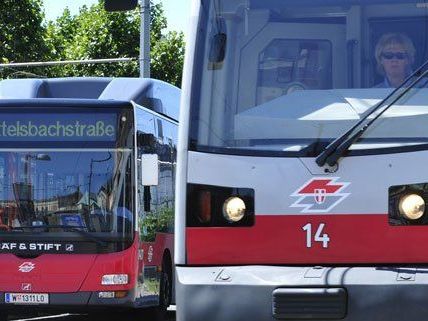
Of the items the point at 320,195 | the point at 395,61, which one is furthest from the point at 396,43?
the point at 320,195

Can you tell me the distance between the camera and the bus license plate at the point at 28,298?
1259 cm

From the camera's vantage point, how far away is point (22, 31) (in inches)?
1192

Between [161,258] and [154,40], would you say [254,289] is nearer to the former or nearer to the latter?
[161,258]

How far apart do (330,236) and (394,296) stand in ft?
1.86

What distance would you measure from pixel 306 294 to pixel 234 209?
72cm

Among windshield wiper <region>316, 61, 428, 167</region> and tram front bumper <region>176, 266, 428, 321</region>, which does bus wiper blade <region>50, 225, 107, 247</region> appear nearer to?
tram front bumper <region>176, 266, 428, 321</region>

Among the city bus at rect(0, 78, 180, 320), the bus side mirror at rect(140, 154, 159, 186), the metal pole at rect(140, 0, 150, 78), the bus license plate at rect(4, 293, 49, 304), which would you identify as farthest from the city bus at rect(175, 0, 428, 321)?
the metal pole at rect(140, 0, 150, 78)

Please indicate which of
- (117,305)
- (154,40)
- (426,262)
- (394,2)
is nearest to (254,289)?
(426,262)

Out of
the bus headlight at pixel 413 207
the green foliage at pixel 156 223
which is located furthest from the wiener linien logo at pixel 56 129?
the bus headlight at pixel 413 207

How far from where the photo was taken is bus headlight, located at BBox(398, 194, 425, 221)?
6.42 m

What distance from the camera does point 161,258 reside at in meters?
14.5

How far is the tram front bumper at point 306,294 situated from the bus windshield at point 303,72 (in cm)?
78

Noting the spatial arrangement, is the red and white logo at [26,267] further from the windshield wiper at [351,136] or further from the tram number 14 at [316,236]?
the windshield wiper at [351,136]

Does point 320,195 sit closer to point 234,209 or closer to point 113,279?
point 234,209
